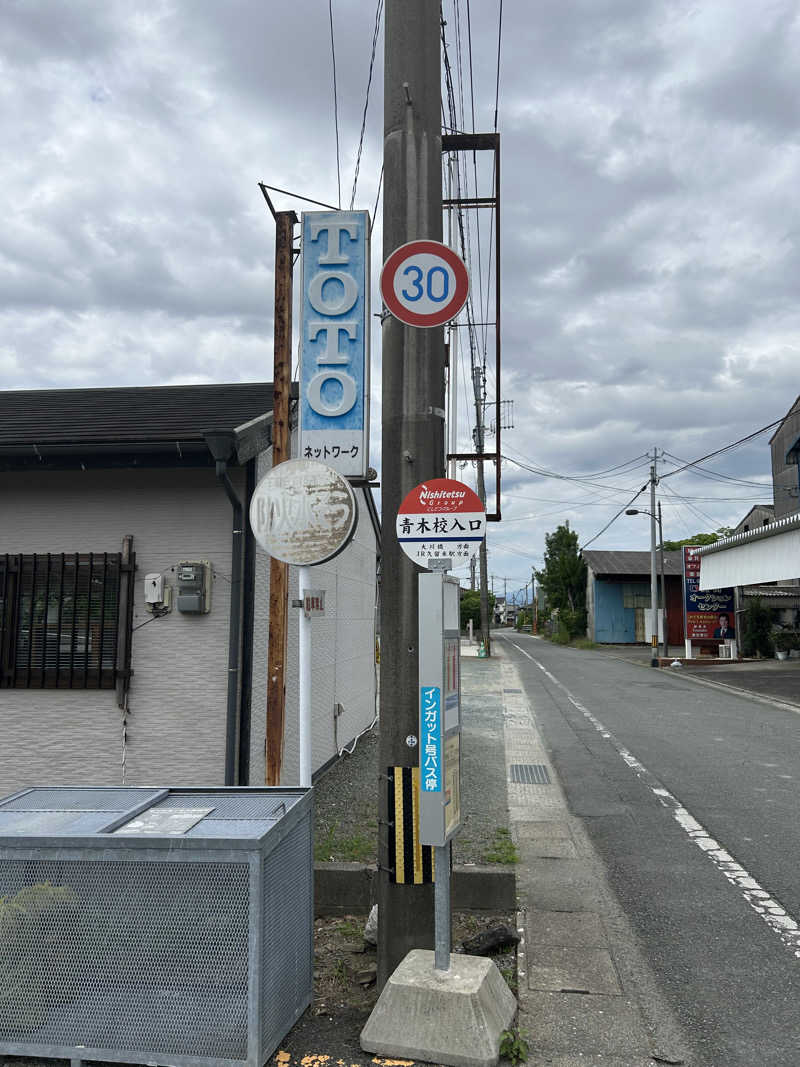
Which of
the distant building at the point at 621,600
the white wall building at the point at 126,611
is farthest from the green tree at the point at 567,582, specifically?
the white wall building at the point at 126,611

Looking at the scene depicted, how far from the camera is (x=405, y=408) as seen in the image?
4223 millimetres

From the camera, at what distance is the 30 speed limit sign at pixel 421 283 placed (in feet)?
13.8

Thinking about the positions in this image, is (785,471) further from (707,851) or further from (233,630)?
(233,630)

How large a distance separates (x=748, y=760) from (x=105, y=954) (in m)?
9.42

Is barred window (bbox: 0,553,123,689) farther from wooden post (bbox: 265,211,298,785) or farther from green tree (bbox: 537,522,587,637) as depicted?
green tree (bbox: 537,522,587,637)

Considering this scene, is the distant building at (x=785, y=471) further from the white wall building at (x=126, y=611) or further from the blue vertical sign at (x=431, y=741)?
the blue vertical sign at (x=431, y=741)

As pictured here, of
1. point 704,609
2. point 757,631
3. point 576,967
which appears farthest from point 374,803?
point 757,631

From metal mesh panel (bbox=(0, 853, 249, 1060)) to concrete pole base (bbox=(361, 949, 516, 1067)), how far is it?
2.06ft

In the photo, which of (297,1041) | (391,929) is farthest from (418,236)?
(297,1041)

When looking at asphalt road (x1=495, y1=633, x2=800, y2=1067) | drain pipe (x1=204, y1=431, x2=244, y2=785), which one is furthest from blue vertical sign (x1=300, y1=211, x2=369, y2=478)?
asphalt road (x1=495, y1=633, x2=800, y2=1067)

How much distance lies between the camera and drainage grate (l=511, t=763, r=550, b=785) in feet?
30.6

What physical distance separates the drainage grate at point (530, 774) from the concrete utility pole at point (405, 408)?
18.0ft

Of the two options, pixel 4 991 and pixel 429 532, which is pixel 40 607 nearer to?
pixel 4 991

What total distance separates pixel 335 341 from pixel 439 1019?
15.0 feet
